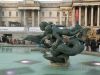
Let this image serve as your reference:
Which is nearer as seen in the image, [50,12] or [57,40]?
[57,40]

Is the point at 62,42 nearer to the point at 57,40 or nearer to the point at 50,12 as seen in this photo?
the point at 57,40

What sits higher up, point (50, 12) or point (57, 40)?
point (50, 12)

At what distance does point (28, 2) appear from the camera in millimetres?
72938

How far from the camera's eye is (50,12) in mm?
75250

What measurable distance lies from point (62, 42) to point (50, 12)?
63.2 m

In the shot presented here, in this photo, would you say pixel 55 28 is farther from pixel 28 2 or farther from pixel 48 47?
pixel 28 2

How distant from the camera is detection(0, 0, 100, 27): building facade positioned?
6919cm

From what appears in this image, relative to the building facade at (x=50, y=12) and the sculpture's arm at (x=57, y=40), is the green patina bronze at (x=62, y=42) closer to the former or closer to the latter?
the sculpture's arm at (x=57, y=40)

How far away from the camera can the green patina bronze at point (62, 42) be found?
1211 centimetres

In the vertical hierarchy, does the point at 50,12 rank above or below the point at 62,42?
above

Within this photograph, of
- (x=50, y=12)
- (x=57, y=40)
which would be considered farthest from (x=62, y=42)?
(x=50, y=12)

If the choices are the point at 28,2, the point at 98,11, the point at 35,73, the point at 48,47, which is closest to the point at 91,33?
the point at 48,47

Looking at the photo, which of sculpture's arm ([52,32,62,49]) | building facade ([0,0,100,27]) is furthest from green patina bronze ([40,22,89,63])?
building facade ([0,0,100,27])

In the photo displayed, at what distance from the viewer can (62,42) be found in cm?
1238
